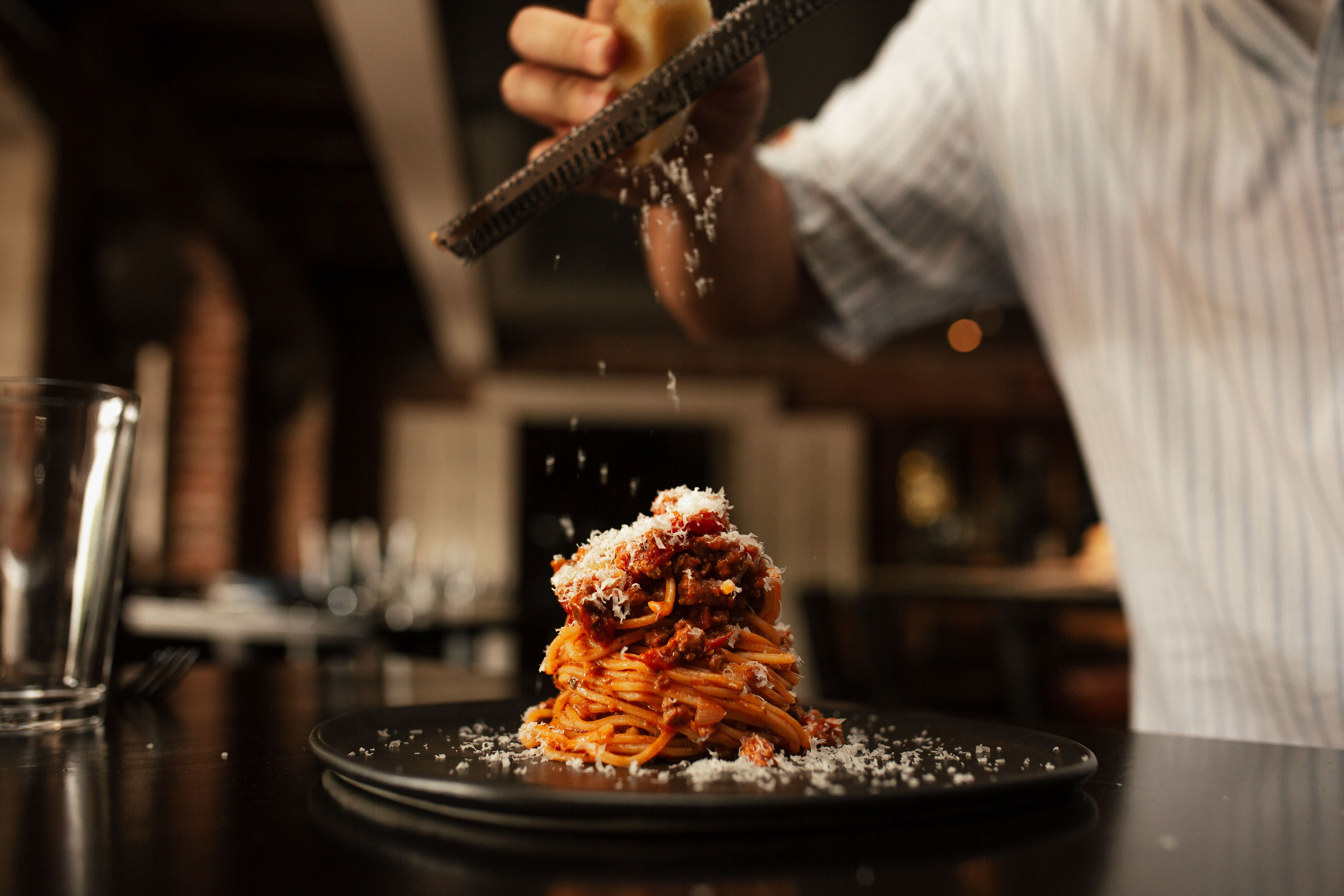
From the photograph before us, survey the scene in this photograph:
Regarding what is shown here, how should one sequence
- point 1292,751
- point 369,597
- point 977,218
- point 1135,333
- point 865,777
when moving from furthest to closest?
1. point 369,597
2. point 977,218
3. point 1135,333
4. point 1292,751
5. point 865,777

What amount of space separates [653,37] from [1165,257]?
28.8 inches

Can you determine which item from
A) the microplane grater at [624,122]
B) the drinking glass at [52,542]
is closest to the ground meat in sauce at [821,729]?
the microplane grater at [624,122]

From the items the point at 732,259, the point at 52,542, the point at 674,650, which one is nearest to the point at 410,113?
the point at 732,259

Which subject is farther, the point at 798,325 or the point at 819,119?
the point at 798,325

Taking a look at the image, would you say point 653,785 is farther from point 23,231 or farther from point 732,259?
point 23,231

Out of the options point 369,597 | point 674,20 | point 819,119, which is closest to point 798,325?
point 369,597

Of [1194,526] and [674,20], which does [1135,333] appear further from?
[674,20]

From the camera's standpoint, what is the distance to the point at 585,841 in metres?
0.48

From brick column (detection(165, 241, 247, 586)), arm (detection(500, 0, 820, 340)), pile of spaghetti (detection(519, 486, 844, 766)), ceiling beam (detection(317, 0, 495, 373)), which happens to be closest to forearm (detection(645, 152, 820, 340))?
Result: arm (detection(500, 0, 820, 340))

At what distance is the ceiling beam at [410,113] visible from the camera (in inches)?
138

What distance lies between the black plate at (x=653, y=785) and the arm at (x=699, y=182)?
0.46 m

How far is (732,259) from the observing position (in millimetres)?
1203

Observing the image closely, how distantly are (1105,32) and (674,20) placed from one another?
715 mm

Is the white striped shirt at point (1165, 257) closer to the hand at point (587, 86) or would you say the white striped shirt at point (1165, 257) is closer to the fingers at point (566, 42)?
the hand at point (587, 86)
